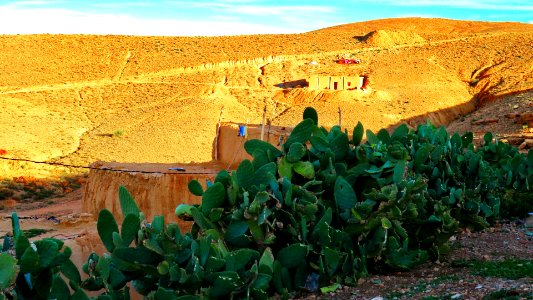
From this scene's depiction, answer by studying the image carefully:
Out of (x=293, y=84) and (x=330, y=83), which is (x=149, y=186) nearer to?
(x=330, y=83)

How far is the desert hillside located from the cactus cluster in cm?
2235

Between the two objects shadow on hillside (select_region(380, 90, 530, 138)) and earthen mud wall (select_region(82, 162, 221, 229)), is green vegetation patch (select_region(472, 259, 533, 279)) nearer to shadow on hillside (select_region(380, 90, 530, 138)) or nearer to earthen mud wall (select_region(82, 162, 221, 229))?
earthen mud wall (select_region(82, 162, 221, 229))

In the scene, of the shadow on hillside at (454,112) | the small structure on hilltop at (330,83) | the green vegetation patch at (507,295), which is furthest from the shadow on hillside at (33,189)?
the green vegetation patch at (507,295)

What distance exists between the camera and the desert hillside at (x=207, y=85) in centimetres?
3291

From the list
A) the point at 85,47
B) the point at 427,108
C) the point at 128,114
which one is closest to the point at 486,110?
the point at 427,108

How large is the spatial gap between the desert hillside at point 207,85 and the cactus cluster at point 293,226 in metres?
22.3

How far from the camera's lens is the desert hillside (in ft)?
108

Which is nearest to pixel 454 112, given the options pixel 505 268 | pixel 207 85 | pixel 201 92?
pixel 201 92

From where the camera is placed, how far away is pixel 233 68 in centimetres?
4675

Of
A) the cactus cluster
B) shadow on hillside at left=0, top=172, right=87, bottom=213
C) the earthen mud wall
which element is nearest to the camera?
the cactus cluster

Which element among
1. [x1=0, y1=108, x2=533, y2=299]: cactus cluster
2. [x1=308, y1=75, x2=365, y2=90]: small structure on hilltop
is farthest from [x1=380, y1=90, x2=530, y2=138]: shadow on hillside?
[x1=0, y1=108, x2=533, y2=299]: cactus cluster

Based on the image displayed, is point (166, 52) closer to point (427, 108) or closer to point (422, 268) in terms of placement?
point (427, 108)

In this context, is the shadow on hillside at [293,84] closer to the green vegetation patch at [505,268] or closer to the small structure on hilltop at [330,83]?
the small structure on hilltop at [330,83]

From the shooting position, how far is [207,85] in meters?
41.9
